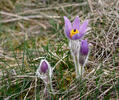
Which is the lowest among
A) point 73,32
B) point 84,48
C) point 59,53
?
point 59,53

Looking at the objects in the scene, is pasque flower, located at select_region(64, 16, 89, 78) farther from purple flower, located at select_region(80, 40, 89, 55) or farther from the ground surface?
the ground surface

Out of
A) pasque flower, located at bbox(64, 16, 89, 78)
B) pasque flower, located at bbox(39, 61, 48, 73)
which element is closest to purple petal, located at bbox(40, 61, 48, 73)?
pasque flower, located at bbox(39, 61, 48, 73)

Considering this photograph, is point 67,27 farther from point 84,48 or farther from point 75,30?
point 84,48

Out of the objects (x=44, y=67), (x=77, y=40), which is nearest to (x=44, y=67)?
(x=44, y=67)

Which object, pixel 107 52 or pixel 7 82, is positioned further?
pixel 107 52

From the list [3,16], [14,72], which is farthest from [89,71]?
[3,16]

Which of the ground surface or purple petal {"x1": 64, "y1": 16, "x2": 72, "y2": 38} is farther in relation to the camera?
the ground surface

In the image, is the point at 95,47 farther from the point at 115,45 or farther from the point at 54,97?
the point at 54,97

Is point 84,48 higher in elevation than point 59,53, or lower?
higher
